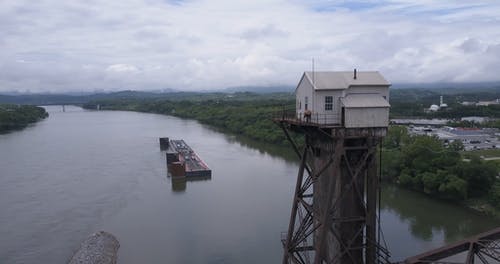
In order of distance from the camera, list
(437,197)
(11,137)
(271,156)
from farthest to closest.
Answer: (11,137) < (271,156) < (437,197)

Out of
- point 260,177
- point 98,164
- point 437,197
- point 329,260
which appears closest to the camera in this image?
point 329,260

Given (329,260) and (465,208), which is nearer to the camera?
(329,260)

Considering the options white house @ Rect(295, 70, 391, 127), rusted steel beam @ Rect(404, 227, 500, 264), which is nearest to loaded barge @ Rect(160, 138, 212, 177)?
white house @ Rect(295, 70, 391, 127)

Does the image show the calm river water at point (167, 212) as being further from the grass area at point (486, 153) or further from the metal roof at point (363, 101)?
the grass area at point (486, 153)

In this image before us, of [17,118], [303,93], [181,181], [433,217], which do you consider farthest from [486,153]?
[17,118]

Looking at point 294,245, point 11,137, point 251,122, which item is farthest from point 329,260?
point 11,137

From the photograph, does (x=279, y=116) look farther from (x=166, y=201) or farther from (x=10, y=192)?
(x=10, y=192)
